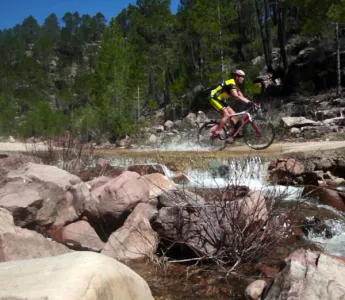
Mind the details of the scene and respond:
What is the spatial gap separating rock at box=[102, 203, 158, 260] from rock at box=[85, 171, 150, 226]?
426 mm

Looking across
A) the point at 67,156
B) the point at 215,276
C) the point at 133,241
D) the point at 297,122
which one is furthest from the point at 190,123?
the point at 215,276

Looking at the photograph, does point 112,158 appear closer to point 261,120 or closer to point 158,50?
point 261,120

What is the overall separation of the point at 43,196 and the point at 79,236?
0.85m

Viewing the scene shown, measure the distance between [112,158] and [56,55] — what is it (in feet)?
304

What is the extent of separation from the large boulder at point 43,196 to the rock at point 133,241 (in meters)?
1.14

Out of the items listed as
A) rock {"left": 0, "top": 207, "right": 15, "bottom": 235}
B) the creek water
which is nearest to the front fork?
the creek water

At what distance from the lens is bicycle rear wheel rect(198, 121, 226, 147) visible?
12.2 meters

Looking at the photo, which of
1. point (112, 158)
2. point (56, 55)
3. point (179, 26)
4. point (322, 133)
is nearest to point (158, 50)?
point (179, 26)

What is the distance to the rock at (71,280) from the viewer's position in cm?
257

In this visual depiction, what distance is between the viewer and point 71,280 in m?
2.69

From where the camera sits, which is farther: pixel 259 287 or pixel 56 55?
A: pixel 56 55

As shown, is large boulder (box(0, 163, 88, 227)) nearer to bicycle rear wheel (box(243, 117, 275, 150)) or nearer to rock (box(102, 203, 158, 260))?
rock (box(102, 203, 158, 260))

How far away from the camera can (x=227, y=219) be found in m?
4.96

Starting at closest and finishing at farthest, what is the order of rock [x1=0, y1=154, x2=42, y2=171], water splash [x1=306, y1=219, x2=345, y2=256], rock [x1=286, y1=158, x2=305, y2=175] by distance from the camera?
water splash [x1=306, y1=219, x2=345, y2=256] < rock [x1=0, y1=154, x2=42, y2=171] < rock [x1=286, y1=158, x2=305, y2=175]
